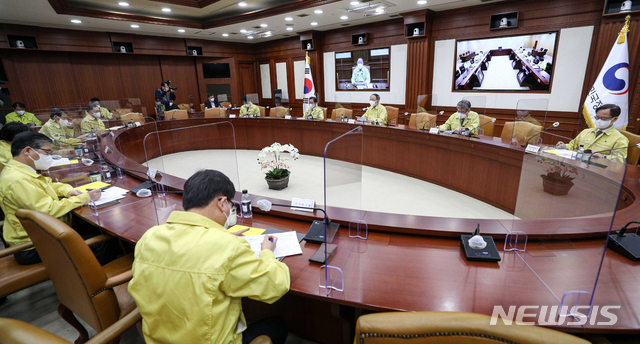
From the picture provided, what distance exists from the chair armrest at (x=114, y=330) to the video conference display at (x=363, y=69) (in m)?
6.93

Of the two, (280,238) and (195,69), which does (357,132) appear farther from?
(195,69)

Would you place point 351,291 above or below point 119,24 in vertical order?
below

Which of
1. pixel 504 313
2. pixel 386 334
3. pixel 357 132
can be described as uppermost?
pixel 357 132

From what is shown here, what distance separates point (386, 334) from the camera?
2.14ft

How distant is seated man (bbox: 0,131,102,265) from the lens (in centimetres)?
175

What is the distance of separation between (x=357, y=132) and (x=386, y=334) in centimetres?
104

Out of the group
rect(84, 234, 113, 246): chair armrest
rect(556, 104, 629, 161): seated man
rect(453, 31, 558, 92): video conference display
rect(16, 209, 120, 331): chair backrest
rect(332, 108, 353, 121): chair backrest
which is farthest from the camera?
rect(332, 108, 353, 121): chair backrest

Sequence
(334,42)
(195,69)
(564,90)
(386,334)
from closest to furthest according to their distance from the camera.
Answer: (386,334) → (564,90) → (334,42) → (195,69)

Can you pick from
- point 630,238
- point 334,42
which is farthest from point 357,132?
point 334,42

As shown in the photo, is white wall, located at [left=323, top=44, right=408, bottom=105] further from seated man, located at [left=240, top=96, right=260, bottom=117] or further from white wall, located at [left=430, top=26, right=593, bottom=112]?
seated man, located at [left=240, top=96, right=260, bottom=117]

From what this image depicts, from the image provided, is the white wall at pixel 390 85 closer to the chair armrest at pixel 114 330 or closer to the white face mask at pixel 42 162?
the white face mask at pixel 42 162

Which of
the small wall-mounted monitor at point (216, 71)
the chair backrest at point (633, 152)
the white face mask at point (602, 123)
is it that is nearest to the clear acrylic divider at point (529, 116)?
the white face mask at point (602, 123)

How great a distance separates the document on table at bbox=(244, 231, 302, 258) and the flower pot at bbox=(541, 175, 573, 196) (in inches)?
46.4

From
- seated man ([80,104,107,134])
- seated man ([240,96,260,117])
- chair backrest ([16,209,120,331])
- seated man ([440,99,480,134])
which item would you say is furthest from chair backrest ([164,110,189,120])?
chair backrest ([16,209,120,331])
